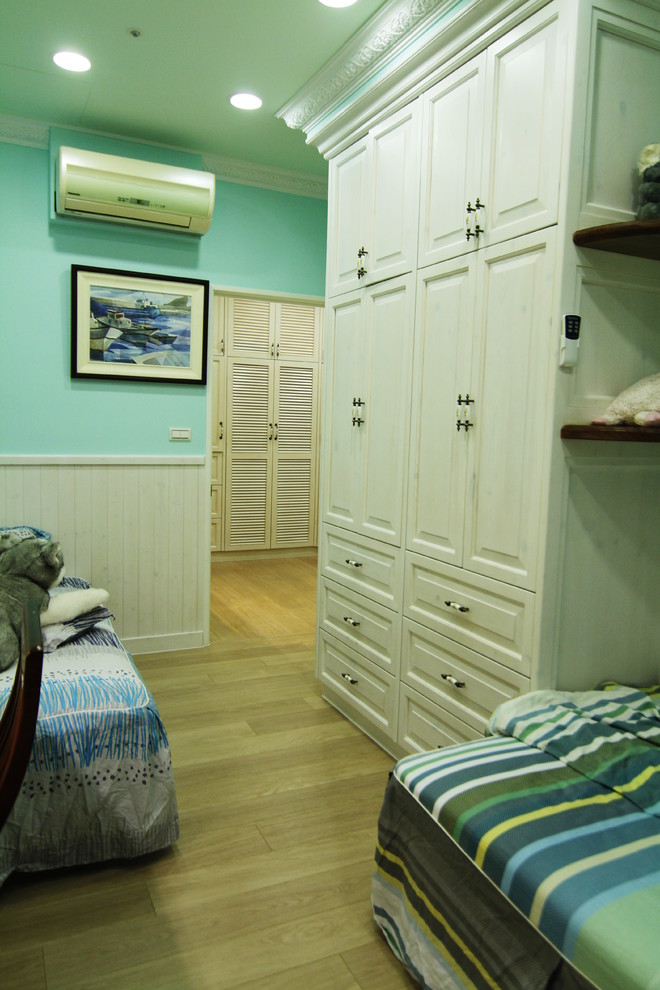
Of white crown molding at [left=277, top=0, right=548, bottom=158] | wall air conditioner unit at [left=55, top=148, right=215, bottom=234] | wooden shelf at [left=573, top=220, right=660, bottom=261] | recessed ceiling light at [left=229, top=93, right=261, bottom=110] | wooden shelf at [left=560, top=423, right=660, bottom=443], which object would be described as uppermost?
recessed ceiling light at [left=229, top=93, right=261, bottom=110]

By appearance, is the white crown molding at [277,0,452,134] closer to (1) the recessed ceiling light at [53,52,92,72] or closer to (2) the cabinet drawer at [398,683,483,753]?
(1) the recessed ceiling light at [53,52,92,72]

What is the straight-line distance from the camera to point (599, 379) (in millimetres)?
2006

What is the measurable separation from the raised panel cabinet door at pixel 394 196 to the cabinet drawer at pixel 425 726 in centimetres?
161

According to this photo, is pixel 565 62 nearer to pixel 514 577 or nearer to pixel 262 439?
pixel 514 577

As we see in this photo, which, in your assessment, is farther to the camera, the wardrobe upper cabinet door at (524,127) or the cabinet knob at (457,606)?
the cabinet knob at (457,606)

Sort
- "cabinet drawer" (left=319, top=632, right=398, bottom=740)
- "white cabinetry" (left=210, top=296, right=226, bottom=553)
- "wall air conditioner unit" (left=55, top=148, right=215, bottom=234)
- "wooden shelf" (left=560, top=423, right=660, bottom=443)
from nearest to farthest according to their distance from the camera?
1. "wooden shelf" (left=560, top=423, right=660, bottom=443)
2. "cabinet drawer" (left=319, top=632, right=398, bottom=740)
3. "wall air conditioner unit" (left=55, top=148, right=215, bottom=234)
4. "white cabinetry" (left=210, top=296, right=226, bottom=553)

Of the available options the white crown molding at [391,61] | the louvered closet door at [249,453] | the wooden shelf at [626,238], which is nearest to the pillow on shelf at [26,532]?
the white crown molding at [391,61]

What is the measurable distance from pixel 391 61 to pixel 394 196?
472mm

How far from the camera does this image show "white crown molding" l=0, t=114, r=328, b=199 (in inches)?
139

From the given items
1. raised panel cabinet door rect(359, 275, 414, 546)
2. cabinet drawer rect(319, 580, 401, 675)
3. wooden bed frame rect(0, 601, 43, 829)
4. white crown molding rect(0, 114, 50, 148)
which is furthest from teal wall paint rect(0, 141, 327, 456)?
wooden bed frame rect(0, 601, 43, 829)

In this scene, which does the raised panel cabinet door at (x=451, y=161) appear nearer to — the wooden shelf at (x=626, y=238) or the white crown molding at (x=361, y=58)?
the white crown molding at (x=361, y=58)

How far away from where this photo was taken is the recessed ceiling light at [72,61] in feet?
9.55

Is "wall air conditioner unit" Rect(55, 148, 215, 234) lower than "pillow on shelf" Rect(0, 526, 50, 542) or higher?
higher

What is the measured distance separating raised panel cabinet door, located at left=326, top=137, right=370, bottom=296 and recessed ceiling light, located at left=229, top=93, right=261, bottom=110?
460 mm
